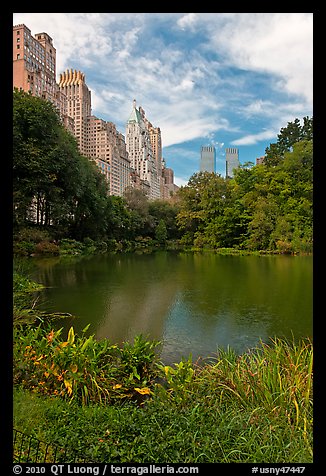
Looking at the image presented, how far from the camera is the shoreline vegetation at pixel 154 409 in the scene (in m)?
1.49

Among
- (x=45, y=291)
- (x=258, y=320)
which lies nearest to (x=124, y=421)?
(x=258, y=320)

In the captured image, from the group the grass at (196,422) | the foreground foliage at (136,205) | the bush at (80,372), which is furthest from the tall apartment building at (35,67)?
the grass at (196,422)

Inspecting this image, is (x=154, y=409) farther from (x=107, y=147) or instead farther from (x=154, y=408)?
(x=107, y=147)

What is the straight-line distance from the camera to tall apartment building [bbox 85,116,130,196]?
27745mm

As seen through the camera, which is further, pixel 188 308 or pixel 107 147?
pixel 107 147

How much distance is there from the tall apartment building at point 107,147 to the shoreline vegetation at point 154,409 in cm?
2570

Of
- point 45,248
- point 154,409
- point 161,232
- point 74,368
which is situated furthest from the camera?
point 161,232

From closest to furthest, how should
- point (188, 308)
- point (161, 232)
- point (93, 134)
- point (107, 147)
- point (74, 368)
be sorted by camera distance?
point (74, 368) < point (188, 308) < point (161, 232) < point (107, 147) < point (93, 134)

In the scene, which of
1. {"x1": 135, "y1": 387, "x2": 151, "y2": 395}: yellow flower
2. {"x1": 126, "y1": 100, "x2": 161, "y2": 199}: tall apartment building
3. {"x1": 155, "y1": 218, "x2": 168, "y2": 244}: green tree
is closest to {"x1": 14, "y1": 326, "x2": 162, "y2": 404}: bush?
{"x1": 135, "y1": 387, "x2": 151, "y2": 395}: yellow flower

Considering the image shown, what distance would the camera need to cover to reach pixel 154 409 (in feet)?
6.20

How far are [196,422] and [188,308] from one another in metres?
3.77

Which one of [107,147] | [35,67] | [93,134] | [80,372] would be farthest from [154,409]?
[35,67]

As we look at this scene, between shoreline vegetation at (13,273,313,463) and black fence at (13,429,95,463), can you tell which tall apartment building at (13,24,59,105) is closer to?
shoreline vegetation at (13,273,313,463)
